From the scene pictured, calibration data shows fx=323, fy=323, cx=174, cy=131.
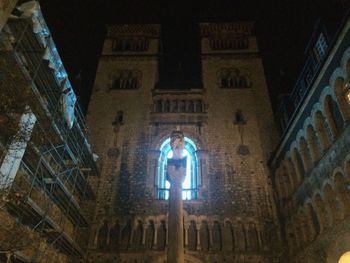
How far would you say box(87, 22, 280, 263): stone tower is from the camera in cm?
A: 1656

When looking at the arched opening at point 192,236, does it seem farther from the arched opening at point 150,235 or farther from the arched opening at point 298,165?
the arched opening at point 298,165

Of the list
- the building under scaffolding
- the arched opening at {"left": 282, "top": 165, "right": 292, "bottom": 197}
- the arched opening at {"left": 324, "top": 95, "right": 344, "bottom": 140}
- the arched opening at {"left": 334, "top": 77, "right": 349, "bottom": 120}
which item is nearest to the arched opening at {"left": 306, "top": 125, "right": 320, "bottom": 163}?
the arched opening at {"left": 324, "top": 95, "right": 344, "bottom": 140}

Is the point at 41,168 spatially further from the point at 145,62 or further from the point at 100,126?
the point at 145,62

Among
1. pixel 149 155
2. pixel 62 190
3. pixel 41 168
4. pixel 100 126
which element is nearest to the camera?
pixel 41 168

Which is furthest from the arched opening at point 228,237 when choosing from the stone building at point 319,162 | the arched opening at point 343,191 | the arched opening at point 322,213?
the arched opening at point 343,191

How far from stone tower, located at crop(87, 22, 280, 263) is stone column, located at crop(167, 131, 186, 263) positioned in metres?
4.60

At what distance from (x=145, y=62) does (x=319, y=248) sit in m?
17.3

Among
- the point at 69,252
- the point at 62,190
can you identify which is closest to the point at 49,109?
the point at 62,190

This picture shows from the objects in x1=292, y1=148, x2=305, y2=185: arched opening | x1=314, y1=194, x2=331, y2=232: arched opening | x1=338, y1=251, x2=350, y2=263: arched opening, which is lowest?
x1=338, y1=251, x2=350, y2=263: arched opening

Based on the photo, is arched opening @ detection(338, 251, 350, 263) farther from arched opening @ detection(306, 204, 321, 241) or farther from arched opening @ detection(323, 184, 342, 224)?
arched opening @ detection(306, 204, 321, 241)

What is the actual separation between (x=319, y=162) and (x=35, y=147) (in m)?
10.8

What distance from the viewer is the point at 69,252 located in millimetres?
15047

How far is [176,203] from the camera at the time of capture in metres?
12.7

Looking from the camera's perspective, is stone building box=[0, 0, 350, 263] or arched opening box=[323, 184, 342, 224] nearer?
stone building box=[0, 0, 350, 263]
